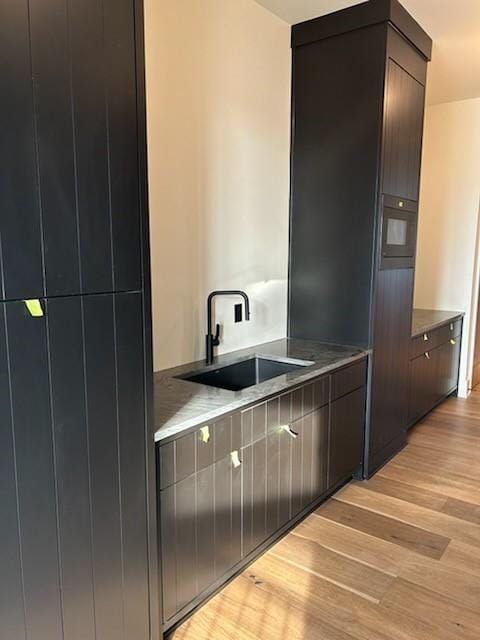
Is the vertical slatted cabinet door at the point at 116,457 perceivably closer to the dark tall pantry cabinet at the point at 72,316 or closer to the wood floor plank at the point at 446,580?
the dark tall pantry cabinet at the point at 72,316

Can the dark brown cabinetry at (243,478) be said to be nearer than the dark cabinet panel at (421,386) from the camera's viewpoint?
Yes

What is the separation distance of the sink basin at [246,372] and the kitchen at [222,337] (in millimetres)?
17

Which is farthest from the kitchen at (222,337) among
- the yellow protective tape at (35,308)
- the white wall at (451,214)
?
the white wall at (451,214)

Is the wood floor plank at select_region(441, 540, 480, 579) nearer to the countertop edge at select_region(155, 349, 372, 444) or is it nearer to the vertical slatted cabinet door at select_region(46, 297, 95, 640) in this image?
the countertop edge at select_region(155, 349, 372, 444)

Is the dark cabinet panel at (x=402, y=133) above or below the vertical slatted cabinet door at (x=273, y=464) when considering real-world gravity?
above

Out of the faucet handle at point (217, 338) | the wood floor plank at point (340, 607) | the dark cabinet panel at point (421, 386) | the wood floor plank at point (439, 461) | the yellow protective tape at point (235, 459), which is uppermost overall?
the faucet handle at point (217, 338)

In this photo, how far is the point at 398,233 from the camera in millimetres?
2947

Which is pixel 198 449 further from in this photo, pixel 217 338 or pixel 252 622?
pixel 217 338

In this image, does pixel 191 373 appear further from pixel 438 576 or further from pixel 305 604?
pixel 438 576

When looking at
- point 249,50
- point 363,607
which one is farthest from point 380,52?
point 363,607

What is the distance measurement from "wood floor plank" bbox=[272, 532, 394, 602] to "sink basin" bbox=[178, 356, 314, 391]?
32.0 inches

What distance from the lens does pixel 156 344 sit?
7.36ft

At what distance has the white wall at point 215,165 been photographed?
7.07 feet

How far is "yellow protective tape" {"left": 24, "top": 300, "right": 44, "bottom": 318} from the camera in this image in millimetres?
1156
